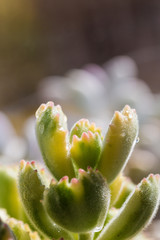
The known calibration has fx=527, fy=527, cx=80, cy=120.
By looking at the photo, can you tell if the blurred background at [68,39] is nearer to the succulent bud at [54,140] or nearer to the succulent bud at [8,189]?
the succulent bud at [8,189]

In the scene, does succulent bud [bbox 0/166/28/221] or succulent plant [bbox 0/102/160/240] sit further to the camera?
succulent bud [bbox 0/166/28/221]

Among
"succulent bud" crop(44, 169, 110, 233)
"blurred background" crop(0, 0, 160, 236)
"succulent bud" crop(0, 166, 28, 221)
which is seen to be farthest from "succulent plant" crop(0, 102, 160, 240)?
"blurred background" crop(0, 0, 160, 236)

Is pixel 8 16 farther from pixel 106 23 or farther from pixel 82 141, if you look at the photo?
pixel 82 141

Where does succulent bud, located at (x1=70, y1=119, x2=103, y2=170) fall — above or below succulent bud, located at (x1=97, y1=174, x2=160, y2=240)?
above

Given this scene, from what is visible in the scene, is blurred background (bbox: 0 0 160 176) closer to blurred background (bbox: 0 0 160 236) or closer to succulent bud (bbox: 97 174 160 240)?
blurred background (bbox: 0 0 160 236)

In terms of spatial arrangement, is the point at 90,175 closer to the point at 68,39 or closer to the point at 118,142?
the point at 118,142

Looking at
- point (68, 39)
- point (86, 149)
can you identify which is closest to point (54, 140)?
point (86, 149)

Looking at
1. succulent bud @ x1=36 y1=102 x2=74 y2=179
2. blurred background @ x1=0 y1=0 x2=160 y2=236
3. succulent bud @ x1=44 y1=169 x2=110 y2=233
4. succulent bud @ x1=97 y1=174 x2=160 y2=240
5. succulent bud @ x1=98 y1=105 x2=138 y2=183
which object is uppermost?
blurred background @ x1=0 y1=0 x2=160 y2=236
